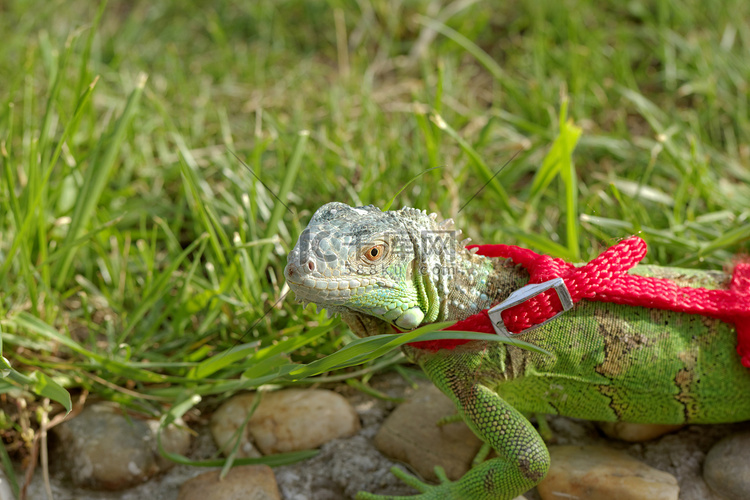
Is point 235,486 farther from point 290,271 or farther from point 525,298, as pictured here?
Answer: point 525,298

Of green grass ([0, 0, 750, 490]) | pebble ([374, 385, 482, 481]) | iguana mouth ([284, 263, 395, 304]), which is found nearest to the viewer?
iguana mouth ([284, 263, 395, 304])

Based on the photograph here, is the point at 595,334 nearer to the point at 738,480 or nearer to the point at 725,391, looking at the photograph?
the point at 725,391

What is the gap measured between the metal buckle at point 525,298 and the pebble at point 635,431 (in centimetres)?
94

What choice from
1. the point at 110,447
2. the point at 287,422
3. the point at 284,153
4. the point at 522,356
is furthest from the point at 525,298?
the point at 284,153

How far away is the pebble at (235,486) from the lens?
282 centimetres

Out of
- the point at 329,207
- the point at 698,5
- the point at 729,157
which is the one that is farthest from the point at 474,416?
the point at 698,5

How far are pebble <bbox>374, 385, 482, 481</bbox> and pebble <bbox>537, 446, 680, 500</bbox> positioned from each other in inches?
14.0

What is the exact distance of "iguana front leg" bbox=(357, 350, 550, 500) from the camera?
8.02ft

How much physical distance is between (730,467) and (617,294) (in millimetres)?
896

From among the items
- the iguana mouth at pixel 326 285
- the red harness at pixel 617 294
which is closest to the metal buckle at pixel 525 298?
the red harness at pixel 617 294

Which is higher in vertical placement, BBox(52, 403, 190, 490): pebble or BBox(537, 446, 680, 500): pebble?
BBox(537, 446, 680, 500): pebble

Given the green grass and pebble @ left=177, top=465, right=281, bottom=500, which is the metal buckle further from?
pebble @ left=177, top=465, right=281, bottom=500

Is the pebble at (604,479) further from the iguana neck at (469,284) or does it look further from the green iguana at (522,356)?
the iguana neck at (469,284)

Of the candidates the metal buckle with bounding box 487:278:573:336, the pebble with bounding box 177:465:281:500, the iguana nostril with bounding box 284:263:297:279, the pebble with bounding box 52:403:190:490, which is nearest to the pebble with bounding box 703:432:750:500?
the metal buckle with bounding box 487:278:573:336
